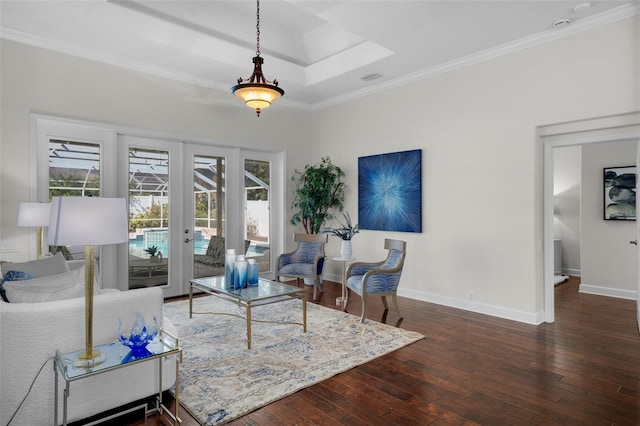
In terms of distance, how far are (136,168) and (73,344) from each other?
3.62 meters

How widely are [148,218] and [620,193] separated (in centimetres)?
729

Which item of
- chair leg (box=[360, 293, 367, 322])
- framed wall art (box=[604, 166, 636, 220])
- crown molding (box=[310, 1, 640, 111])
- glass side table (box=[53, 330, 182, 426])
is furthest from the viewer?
framed wall art (box=[604, 166, 636, 220])

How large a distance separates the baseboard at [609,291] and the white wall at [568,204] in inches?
63.5

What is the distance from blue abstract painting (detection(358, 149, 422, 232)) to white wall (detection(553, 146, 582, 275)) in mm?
3999

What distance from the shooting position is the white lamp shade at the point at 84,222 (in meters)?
2.13

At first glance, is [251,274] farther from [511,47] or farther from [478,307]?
[511,47]

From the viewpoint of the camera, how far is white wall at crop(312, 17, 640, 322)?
406cm

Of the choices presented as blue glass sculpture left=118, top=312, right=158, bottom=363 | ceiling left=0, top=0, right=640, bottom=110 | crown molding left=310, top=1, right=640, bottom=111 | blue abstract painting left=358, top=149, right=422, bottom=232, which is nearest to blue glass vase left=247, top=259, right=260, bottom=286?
blue glass sculpture left=118, top=312, right=158, bottom=363

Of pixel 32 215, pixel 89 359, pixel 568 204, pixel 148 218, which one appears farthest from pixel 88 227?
pixel 568 204

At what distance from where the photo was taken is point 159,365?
2604 millimetres

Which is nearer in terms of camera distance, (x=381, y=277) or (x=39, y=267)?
(x=39, y=267)

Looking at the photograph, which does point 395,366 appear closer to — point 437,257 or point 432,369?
point 432,369

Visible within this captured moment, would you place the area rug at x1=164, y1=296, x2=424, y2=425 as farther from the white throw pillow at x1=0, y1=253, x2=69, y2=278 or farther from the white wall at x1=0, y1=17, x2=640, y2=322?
the white wall at x1=0, y1=17, x2=640, y2=322

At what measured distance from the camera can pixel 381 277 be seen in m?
4.58
